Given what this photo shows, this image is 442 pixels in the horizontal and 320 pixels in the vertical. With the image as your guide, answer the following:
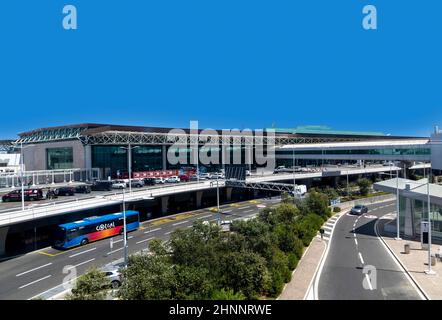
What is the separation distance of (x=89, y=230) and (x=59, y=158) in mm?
39478

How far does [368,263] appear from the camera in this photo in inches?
864

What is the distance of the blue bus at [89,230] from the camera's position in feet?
92.8

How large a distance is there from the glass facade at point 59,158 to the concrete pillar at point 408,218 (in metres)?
57.9

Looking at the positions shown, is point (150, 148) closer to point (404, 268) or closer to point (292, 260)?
point (292, 260)

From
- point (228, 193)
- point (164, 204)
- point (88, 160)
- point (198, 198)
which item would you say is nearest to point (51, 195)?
point (164, 204)

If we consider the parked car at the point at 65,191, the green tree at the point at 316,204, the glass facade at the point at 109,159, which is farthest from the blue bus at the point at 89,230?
the glass facade at the point at 109,159

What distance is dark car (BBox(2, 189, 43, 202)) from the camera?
37.4 meters

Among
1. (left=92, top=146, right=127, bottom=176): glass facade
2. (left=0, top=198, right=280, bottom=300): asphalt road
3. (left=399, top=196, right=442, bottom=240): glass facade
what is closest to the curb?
(left=399, top=196, right=442, bottom=240): glass facade

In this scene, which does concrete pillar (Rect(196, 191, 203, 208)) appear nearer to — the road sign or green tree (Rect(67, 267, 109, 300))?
the road sign

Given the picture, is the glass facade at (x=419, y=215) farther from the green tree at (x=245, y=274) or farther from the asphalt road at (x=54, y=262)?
the asphalt road at (x=54, y=262)

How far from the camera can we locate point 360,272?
19.9 m

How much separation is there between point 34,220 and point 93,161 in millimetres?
33574

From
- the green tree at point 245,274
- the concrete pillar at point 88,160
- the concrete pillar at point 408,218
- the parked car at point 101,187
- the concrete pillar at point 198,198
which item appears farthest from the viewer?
the concrete pillar at point 88,160
